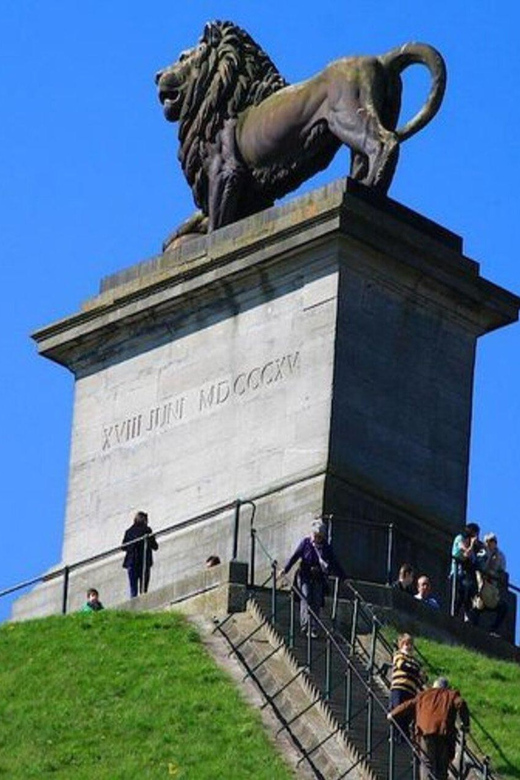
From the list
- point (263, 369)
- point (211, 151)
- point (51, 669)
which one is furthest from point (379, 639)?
point (211, 151)

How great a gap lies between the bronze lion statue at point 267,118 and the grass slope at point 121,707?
25.6 feet

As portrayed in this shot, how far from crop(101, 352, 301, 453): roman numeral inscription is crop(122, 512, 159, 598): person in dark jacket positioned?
2281mm

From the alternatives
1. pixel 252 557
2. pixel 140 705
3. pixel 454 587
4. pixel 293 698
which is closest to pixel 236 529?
pixel 252 557

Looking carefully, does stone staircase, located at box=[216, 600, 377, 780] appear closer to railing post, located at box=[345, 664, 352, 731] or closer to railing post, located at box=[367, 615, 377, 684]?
railing post, located at box=[345, 664, 352, 731]

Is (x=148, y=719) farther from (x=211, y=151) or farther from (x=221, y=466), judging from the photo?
(x=211, y=151)

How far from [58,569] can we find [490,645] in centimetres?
706

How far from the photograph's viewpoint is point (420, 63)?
4747 cm

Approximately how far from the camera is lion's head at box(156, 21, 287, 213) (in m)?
49.2

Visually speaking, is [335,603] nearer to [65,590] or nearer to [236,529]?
[236,529]

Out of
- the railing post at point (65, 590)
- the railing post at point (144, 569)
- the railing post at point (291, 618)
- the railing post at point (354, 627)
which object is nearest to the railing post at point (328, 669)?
the railing post at point (291, 618)

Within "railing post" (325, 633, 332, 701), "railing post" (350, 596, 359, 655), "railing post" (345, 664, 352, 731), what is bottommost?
"railing post" (345, 664, 352, 731)

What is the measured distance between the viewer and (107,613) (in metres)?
42.8

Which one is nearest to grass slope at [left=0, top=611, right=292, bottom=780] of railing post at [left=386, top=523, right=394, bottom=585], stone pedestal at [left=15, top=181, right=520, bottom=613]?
railing post at [left=386, top=523, right=394, bottom=585]

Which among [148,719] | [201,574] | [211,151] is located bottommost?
[148,719]
